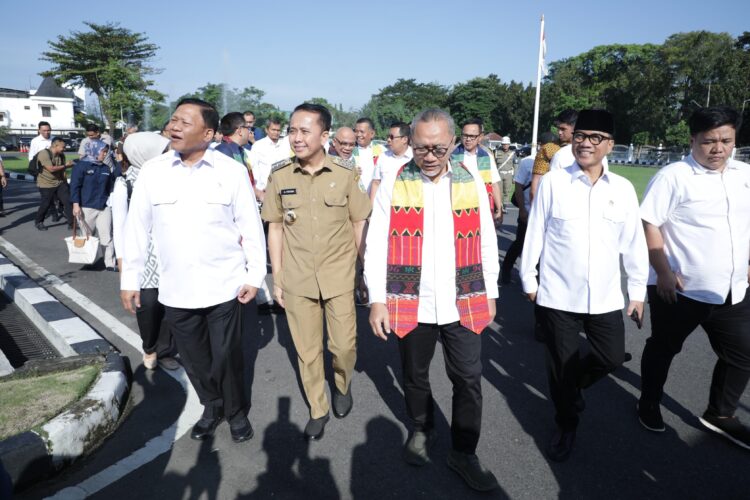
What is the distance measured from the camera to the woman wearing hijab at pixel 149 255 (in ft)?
12.6

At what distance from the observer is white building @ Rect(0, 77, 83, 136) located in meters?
68.4

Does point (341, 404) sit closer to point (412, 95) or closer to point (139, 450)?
point (139, 450)

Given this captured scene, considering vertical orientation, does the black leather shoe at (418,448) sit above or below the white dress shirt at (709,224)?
below

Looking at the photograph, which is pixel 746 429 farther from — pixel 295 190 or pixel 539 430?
pixel 295 190

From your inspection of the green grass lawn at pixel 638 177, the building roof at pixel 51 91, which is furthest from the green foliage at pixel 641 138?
the building roof at pixel 51 91

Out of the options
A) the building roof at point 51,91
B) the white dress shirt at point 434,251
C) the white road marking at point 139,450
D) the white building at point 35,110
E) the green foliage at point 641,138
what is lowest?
the white road marking at point 139,450

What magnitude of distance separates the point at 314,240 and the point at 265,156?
166 inches

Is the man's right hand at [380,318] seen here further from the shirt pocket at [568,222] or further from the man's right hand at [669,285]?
the man's right hand at [669,285]

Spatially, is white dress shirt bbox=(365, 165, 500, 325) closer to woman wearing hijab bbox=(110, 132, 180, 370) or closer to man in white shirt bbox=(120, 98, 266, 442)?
man in white shirt bbox=(120, 98, 266, 442)

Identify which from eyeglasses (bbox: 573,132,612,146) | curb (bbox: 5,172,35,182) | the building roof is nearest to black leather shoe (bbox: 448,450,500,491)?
eyeglasses (bbox: 573,132,612,146)

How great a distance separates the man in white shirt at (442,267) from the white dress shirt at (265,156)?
425cm

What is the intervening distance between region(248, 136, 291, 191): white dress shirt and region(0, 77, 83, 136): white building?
238 ft

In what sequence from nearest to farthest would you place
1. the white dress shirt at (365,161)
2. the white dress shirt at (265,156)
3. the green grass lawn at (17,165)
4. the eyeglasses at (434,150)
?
the eyeglasses at (434,150) → the white dress shirt at (265,156) → the white dress shirt at (365,161) → the green grass lawn at (17,165)

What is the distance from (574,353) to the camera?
120 inches
